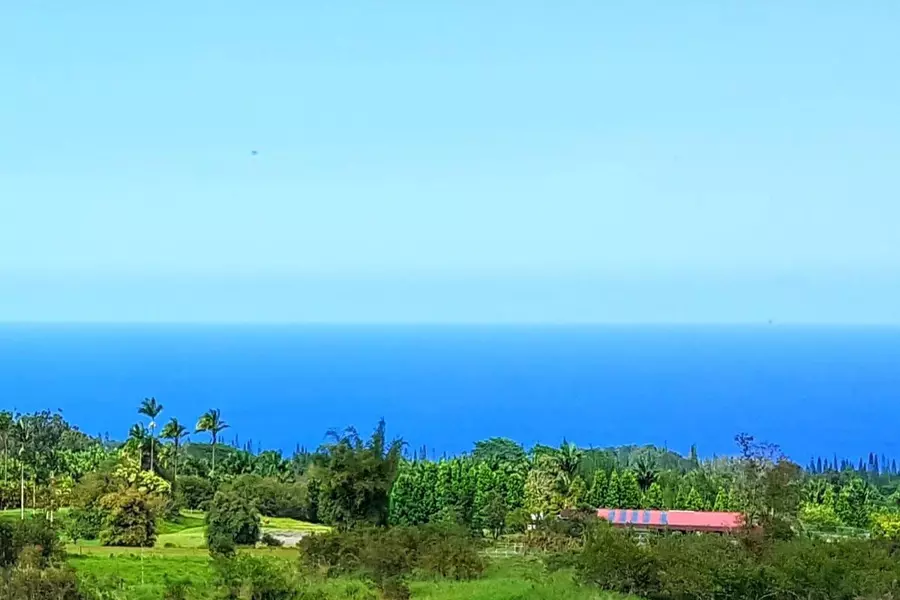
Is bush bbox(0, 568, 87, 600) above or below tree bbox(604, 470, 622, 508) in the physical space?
above

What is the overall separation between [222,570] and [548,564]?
8928 mm

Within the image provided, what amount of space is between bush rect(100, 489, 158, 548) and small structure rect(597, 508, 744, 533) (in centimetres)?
1606

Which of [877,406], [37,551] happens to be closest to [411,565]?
[37,551]

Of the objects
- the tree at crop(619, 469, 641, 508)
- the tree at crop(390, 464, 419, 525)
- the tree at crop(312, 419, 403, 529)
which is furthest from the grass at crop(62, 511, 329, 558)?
the tree at crop(619, 469, 641, 508)

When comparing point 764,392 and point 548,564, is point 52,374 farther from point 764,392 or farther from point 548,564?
point 548,564

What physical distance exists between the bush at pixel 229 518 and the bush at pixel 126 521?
7.67 ft

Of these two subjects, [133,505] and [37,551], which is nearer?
[37,551]

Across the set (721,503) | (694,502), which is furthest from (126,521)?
(721,503)

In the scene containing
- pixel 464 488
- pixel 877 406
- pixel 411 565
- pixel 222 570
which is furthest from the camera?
pixel 877 406

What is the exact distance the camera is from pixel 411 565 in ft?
88.0

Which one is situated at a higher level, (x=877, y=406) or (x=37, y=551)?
(x=37, y=551)

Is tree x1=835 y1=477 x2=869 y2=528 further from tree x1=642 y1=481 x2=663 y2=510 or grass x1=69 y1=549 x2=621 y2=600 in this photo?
grass x1=69 y1=549 x2=621 y2=600

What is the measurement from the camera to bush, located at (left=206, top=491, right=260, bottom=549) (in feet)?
116

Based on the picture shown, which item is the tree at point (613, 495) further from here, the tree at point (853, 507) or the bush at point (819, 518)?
the tree at point (853, 507)
